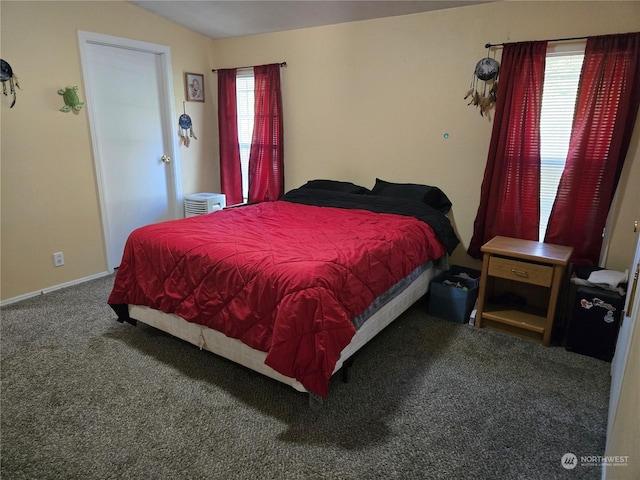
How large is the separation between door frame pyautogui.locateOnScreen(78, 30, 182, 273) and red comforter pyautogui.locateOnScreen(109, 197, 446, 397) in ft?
4.44

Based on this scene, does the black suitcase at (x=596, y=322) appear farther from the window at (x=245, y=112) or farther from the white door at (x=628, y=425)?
the window at (x=245, y=112)

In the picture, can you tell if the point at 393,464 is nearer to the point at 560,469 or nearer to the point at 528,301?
the point at 560,469

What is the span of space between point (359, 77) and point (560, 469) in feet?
10.6

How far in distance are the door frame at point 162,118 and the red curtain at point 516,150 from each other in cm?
314

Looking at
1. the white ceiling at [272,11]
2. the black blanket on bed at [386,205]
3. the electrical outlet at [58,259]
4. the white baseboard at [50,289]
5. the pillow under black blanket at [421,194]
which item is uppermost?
the white ceiling at [272,11]

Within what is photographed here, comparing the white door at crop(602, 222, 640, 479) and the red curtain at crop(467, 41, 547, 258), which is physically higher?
the red curtain at crop(467, 41, 547, 258)

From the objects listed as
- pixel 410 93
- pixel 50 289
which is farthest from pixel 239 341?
pixel 410 93

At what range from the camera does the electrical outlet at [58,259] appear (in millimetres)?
3391

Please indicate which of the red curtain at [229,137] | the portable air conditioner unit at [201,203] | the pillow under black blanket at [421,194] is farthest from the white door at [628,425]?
the red curtain at [229,137]

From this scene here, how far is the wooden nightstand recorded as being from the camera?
8.23 ft

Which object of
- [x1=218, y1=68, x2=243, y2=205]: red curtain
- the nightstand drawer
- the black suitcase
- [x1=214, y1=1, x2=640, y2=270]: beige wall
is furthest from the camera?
[x1=218, y1=68, x2=243, y2=205]: red curtain

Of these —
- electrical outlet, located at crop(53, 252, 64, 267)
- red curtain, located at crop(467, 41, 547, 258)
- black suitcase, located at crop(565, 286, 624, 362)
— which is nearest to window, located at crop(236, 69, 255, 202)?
electrical outlet, located at crop(53, 252, 64, 267)

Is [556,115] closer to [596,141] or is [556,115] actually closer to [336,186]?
[596,141]

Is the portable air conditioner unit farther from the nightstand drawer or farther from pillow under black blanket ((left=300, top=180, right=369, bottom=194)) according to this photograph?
the nightstand drawer
